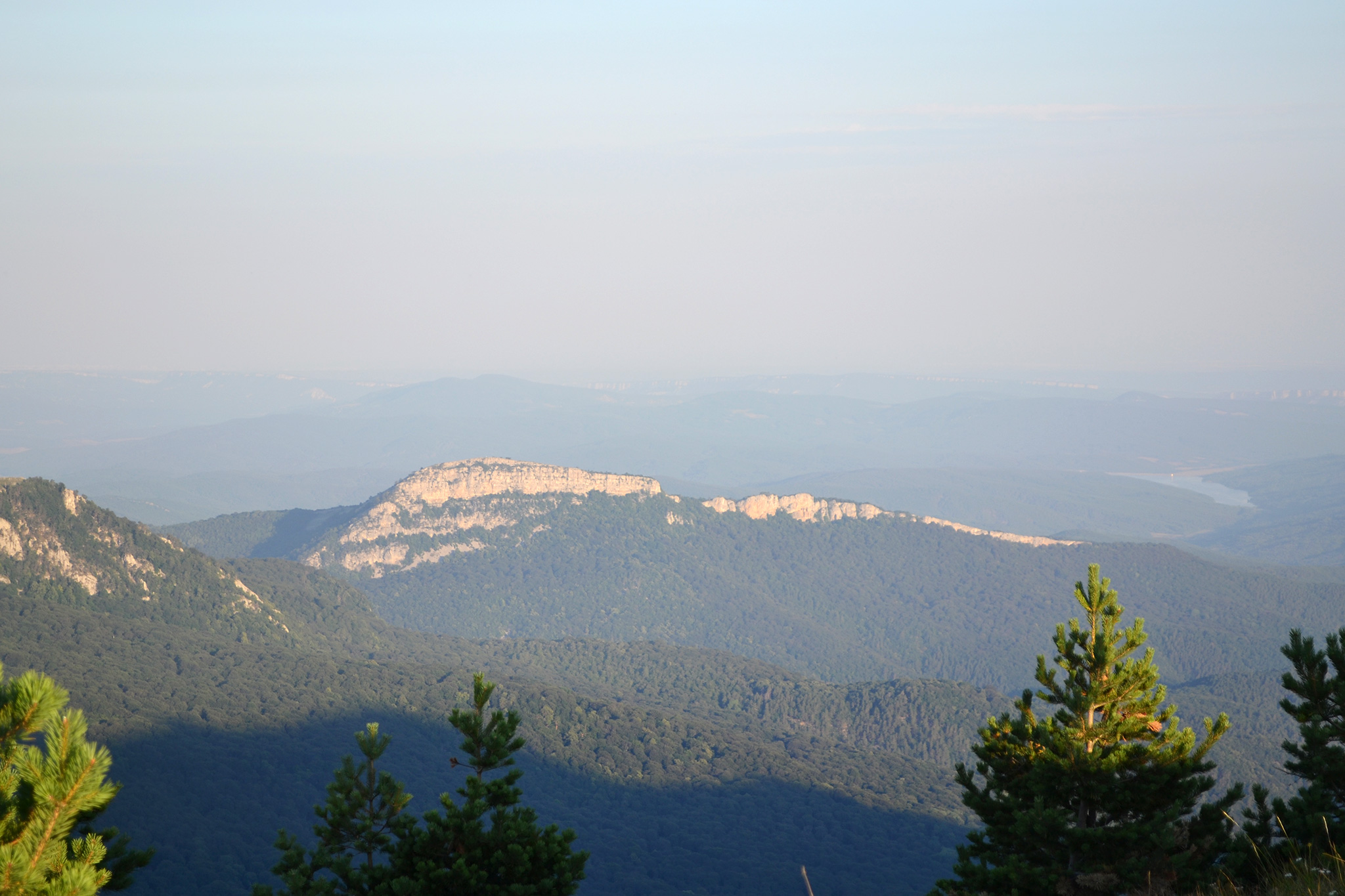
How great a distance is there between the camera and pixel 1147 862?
2294 centimetres

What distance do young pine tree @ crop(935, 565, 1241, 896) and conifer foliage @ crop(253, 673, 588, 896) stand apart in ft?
34.0

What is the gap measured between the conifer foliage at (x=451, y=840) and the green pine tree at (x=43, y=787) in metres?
14.6

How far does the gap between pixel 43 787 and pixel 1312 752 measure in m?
28.2

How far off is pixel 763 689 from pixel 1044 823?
591ft

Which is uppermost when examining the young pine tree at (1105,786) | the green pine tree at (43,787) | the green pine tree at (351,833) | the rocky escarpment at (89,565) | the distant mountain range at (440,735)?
the green pine tree at (43,787)

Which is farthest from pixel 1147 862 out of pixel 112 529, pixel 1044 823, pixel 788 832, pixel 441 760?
pixel 112 529

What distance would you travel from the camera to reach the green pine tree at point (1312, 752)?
80.4 ft

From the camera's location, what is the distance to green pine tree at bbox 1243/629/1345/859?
80.4 feet

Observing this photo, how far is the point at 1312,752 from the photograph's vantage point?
2644cm

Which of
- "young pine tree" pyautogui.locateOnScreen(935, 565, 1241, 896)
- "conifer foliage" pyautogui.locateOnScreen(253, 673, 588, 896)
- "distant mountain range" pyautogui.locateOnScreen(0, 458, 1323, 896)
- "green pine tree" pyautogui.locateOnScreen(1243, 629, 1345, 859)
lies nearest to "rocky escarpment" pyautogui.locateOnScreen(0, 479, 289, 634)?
"distant mountain range" pyautogui.locateOnScreen(0, 458, 1323, 896)

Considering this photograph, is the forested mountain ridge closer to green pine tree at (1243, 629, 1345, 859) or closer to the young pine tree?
green pine tree at (1243, 629, 1345, 859)

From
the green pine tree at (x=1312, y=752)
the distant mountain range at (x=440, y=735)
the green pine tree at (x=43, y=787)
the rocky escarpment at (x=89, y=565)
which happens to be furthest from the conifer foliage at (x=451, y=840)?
the rocky escarpment at (x=89, y=565)

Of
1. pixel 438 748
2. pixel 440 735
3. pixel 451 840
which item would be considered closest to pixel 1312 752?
pixel 451 840

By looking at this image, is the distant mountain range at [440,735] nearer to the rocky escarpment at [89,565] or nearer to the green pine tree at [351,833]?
the rocky escarpment at [89,565]
